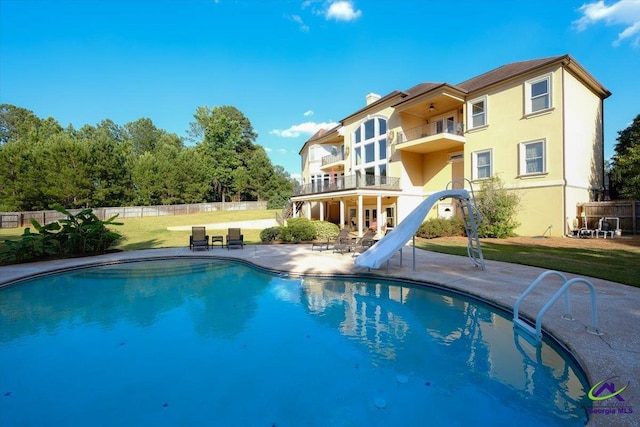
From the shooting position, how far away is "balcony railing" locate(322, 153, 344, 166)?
28.5 m

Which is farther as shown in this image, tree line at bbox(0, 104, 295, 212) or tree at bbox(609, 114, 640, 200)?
tree line at bbox(0, 104, 295, 212)

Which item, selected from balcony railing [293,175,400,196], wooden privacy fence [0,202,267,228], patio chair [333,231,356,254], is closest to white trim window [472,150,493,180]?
balcony railing [293,175,400,196]

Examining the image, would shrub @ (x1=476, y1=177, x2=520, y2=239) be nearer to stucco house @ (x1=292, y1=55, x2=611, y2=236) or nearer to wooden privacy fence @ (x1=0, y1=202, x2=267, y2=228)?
stucco house @ (x1=292, y1=55, x2=611, y2=236)

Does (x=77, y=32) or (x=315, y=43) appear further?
(x=315, y=43)

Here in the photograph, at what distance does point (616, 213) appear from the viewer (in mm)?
15750

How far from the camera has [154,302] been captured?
25.4ft

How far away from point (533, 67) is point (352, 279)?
1666 cm

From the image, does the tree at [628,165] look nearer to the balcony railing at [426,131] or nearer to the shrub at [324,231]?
the balcony railing at [426,131]

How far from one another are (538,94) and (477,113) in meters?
3.46

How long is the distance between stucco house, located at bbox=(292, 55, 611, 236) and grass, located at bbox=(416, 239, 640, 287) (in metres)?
4.49

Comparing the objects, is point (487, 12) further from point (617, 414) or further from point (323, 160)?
point (617, 414)

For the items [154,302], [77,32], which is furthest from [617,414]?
[77,32]

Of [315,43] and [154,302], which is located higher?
[315,43]

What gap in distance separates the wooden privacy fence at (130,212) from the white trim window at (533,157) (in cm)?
2779
